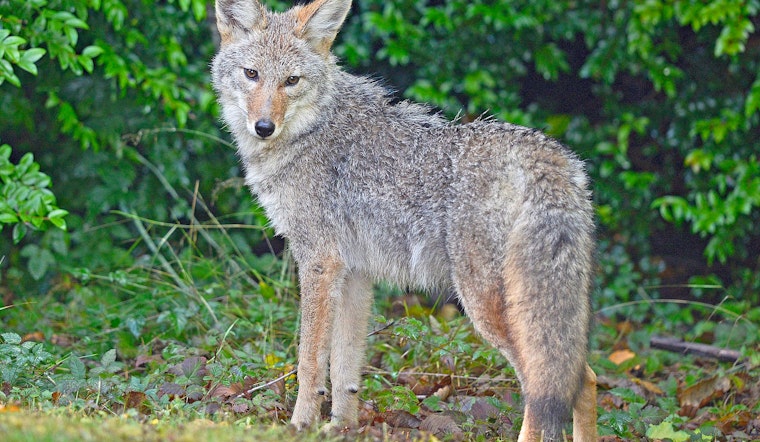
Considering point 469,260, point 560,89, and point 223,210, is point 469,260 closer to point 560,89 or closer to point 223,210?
point 223,210

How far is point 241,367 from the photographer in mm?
5637

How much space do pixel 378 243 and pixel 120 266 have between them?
336cm

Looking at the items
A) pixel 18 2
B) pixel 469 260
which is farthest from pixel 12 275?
pixel 469 260

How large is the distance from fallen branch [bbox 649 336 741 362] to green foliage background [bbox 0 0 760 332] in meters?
1.06

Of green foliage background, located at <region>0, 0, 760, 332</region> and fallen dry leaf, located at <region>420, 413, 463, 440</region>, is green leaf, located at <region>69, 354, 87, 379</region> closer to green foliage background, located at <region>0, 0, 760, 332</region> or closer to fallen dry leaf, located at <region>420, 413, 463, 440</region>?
green foliage background, located at <region>0, 0, 760, 332</region>

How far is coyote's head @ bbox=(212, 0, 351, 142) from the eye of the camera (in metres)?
5.42

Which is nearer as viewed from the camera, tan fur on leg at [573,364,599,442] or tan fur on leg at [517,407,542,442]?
tan fur on leg at [517,407,542,442]

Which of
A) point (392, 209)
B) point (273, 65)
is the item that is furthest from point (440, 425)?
point (273, 65)

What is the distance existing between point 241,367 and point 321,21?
224 cm

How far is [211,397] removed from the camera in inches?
209

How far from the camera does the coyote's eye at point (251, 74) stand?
551 centimetres

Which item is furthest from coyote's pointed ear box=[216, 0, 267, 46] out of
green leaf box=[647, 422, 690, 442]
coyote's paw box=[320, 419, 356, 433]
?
green leaf box=[647, 422, 690, 442]

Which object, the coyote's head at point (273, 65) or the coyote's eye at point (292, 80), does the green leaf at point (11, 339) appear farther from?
the coyote's eye at point (292, 80)

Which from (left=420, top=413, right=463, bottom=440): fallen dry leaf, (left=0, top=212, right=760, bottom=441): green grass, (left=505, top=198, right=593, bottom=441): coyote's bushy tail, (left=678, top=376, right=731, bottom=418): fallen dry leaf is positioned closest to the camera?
(left=505, top=198, right=593, bottom=441): coyote's bushy tail
